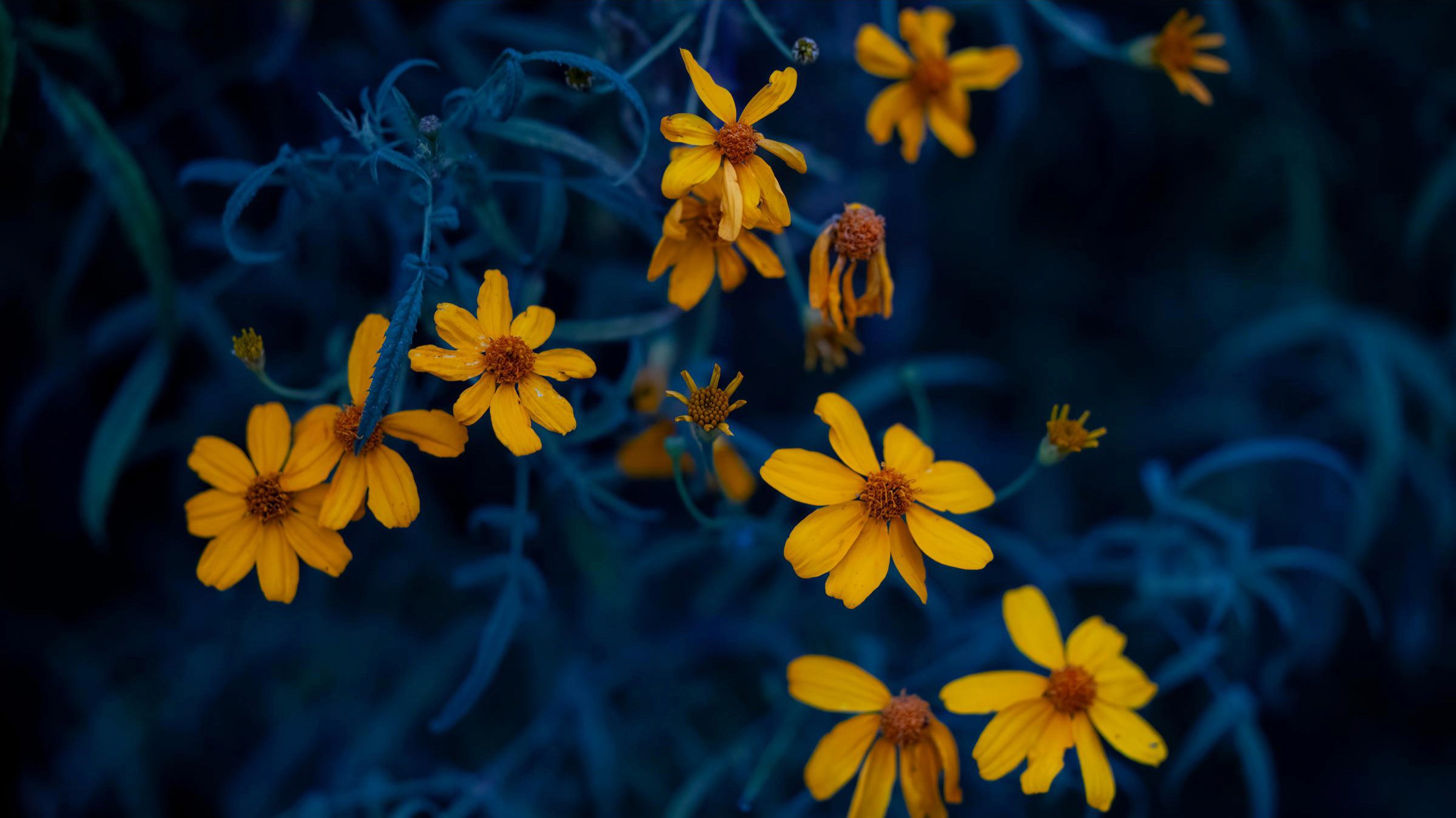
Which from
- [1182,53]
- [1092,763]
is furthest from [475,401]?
[1182,53]

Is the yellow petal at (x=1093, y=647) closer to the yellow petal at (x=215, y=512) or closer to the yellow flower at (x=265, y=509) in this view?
the yellow flower at (x=265, y=509)

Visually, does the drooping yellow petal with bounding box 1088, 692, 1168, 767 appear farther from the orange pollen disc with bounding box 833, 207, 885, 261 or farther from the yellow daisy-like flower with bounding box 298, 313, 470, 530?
the yellow daisy-like flower with bounding box 298, 313, 470, 530

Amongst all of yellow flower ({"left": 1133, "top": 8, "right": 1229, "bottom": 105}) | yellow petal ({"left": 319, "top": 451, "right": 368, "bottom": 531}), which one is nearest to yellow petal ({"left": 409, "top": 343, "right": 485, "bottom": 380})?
yellow petal ({"left": 319, "top": 451, "right": 368, "bottom": 531})

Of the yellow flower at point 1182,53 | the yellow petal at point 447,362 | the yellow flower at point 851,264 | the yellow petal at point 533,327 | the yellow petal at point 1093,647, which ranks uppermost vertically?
the yellow flower at point 1182,53

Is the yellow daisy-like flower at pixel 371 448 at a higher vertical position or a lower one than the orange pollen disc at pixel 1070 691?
higher

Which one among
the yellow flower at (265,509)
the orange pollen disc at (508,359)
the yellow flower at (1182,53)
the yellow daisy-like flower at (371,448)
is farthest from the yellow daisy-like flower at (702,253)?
the yellow flower at (1182,53)

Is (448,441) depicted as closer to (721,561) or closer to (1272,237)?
(721,561)
